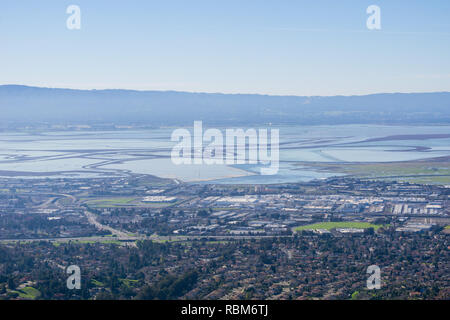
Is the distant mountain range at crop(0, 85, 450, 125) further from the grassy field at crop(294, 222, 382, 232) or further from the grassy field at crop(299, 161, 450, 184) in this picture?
the grassy field at crop(294, 222, 382, 232)

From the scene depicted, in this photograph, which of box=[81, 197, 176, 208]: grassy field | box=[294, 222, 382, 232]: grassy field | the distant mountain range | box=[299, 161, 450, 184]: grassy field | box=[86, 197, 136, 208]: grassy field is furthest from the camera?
the distant mountain range

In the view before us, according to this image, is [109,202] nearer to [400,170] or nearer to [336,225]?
[336,225]

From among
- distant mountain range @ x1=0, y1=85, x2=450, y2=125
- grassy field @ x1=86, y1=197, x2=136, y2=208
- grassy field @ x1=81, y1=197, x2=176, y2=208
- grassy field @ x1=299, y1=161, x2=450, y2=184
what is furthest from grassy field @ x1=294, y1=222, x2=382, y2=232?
distant mountain range @ x1=0, y1=85, x2=450, y2=125

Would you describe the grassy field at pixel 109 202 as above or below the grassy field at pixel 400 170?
below

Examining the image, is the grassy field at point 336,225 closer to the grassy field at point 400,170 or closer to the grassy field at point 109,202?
the grassy field at point 109,202

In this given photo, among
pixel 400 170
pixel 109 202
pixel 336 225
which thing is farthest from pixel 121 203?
pixel 400 170

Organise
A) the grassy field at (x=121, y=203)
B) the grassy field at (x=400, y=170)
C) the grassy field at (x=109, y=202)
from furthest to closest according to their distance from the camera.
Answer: the grassy field at (x=400, y=170)
the grassy field at (x=109, y=202)
the grassy field at (x=121, y=203)

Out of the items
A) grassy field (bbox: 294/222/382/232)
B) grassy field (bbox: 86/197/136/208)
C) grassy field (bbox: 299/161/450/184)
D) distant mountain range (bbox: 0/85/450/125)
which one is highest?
distant mountain range (bbox: 0/85/450/125)

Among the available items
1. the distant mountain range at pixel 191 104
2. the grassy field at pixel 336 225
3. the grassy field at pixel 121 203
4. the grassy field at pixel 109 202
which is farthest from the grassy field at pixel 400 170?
the distant mountain range at pixel 191 104

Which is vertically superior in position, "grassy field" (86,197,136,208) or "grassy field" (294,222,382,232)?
"grassy field" (294,222,382,232)

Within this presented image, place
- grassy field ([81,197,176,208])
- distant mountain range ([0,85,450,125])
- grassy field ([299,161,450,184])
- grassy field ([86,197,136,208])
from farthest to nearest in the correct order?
distant mountain range ([0,85,450,125]) → grassy field ([299,161,450,184]) → grassy field ([86,197,136,208]) → grassy field ([81,197,176,208])
